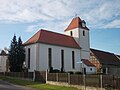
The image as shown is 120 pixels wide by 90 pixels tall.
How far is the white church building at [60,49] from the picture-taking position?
48438mm

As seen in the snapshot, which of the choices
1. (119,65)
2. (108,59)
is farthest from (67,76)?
(119,65)

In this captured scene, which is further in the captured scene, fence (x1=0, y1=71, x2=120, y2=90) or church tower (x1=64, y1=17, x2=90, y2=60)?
church tower (x1=64, y1=17, x2=90, y2=60)

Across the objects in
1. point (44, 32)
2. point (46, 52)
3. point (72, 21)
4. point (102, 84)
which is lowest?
point (102, 84)

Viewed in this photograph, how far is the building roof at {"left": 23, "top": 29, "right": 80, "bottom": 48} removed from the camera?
5001cm

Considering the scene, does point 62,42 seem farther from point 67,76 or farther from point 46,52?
point 67,76

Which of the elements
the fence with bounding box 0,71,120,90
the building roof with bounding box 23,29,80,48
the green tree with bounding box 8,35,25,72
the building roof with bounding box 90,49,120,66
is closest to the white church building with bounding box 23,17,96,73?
the building roof with bounding box 23,29,80,48

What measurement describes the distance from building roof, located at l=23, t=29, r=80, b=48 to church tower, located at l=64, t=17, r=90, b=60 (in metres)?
1.81

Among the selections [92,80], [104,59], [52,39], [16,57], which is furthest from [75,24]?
[92,80]

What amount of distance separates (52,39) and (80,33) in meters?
10.6

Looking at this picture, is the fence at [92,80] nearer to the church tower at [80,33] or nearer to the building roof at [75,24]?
the church tower at [80,33]

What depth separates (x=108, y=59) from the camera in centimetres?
7050

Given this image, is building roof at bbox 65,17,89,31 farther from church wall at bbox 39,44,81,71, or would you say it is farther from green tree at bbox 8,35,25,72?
green tree at bbox 8,35,25,72

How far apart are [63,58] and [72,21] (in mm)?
14144

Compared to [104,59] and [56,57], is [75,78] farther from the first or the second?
[104,59]
